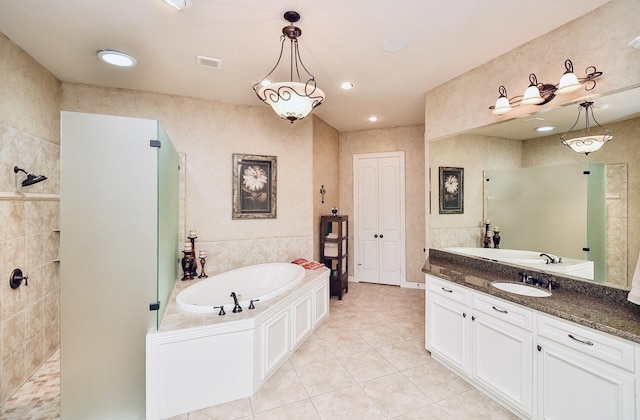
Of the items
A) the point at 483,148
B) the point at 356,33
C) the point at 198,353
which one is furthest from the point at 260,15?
the point at 198,353

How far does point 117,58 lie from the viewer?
2434 mm

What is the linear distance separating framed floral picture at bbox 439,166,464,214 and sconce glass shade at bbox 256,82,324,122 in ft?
5.78

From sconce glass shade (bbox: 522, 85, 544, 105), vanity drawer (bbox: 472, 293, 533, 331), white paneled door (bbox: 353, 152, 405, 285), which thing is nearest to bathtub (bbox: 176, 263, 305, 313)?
vanity drawer (bbox: 472, 293, 533, 331)

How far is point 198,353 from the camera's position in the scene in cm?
198

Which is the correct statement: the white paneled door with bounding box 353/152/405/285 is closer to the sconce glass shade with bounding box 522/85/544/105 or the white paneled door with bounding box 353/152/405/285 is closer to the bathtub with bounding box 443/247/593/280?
the bathtub with bounding box 443/247/593/280

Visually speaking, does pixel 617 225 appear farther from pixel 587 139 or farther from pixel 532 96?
pixel 532 96

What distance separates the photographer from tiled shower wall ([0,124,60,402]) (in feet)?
6.84

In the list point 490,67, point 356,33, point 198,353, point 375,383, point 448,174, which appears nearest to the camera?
point 198,353

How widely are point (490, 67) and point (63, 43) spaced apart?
3.61 meters

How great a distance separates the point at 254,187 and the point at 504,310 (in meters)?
2.98

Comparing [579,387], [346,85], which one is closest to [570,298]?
[579,387]

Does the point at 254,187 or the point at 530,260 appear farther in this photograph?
the point at 254,187

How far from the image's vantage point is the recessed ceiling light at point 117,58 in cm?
236

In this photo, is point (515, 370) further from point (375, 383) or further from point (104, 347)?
point (104, 347)
